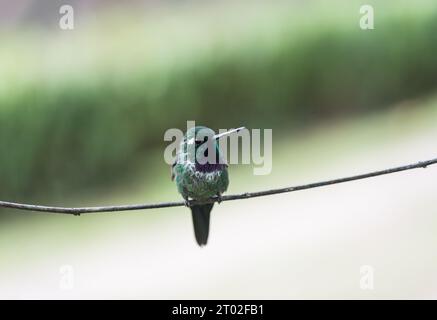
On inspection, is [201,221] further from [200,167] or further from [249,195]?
[249,195]

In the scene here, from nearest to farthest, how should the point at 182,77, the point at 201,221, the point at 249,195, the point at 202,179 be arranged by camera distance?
the point at 249,195
the point at 202,179
the point at 201,221
the point at 182,77

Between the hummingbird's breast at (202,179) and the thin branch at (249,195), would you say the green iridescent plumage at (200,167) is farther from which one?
the thin branch at (249,195)

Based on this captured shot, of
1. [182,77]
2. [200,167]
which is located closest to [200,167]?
[200,167]

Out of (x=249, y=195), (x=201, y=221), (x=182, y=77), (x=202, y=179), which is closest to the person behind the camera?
(x=249, y=195)

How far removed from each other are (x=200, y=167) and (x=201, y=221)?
526mm

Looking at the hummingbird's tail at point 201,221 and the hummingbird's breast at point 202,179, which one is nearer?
the hummingbird's breast at point 202,179

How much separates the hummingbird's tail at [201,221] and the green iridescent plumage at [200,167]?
19 cm

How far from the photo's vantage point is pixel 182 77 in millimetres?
5414

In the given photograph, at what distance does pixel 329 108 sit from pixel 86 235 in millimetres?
2238

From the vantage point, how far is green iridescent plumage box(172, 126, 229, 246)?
4324mm

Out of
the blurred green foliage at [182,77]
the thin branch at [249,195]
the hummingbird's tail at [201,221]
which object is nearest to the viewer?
the thin branch at [249,195]

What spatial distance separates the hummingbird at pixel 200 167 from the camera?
432cm

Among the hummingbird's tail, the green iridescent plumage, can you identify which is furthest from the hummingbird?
the hummingbird's tail

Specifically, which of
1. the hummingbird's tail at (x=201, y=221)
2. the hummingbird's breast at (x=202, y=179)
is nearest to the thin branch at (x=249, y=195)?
the hummingbird's breast at (x=202, y=179)
